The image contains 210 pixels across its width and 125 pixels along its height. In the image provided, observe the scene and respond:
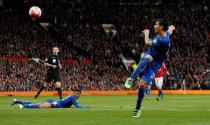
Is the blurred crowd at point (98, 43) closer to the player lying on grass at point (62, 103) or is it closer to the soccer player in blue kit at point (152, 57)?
the player lying on grass at point (62, 103)

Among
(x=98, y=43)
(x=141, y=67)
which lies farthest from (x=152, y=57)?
(x=98, y=43)

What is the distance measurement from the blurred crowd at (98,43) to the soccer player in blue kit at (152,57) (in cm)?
2611

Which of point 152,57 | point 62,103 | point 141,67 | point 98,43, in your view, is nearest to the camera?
point 141,67

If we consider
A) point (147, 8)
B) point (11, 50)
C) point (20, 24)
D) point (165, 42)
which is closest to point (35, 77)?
point (11, 50)

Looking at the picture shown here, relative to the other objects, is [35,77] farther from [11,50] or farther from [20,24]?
[20,24]

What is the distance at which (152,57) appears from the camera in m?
18.0

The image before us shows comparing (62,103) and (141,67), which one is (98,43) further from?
(141,67)

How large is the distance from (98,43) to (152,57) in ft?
113

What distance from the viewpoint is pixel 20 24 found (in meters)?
51.6

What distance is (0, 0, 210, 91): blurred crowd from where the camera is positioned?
45.9 metres

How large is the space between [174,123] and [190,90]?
104ft

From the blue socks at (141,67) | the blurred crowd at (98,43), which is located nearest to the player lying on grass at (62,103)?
the blue socks at (141,67)

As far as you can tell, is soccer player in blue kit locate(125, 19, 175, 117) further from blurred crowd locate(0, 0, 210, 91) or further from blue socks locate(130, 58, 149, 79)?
blurred crowd locate(0, 0, 210, 91)

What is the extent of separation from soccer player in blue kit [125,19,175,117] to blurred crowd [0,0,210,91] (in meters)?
26.1
